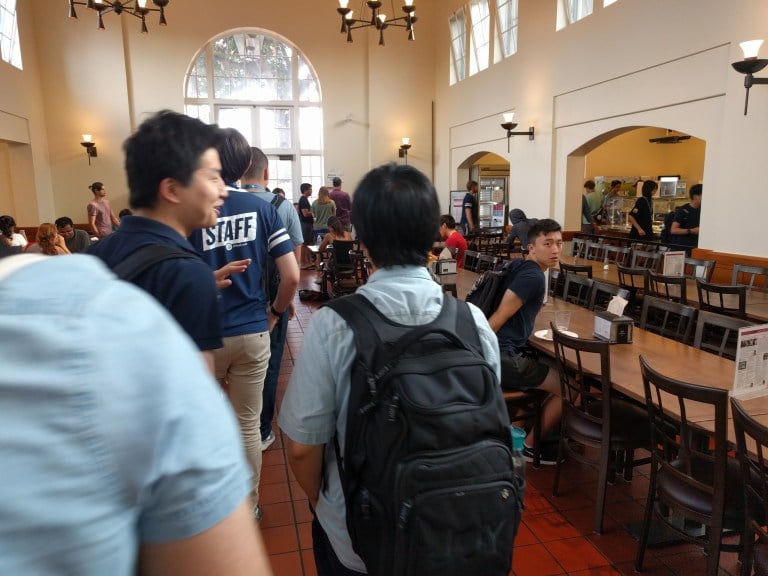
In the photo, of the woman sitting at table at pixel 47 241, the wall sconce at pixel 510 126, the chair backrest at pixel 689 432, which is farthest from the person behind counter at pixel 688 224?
the woman sitting at table at pixel 47 241

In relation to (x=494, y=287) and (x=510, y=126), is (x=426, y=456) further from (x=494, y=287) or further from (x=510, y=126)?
(x=510, y=126)

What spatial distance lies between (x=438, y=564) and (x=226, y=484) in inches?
28.6

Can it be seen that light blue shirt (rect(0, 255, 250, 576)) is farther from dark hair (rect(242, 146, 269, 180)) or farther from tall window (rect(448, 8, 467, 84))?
tall window (rect(448, 8, 467, 84))

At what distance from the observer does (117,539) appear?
40 cm

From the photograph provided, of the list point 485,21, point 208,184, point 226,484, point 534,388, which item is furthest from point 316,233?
point 226,484

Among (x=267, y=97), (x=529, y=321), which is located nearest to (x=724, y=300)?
(x=529, y=321)

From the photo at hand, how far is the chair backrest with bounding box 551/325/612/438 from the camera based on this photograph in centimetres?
239

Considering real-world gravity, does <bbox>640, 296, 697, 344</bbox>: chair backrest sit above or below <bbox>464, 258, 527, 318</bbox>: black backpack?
below

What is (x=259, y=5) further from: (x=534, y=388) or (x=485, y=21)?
(x=534, y=388)

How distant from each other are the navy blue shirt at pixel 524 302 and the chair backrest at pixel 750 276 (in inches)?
111

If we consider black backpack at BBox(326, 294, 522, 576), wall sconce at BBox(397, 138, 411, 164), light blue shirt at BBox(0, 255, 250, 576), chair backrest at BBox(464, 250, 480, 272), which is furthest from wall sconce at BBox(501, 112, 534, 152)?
light blue shirt at BBox(0, 255, 250, 576)

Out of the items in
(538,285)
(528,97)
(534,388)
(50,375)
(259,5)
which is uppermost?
(259,5)

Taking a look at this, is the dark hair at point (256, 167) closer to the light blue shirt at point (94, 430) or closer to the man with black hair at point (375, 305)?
the man with black hair at point (375, 305)

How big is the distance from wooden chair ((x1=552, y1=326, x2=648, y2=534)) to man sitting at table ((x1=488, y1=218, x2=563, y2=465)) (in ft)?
0.67
